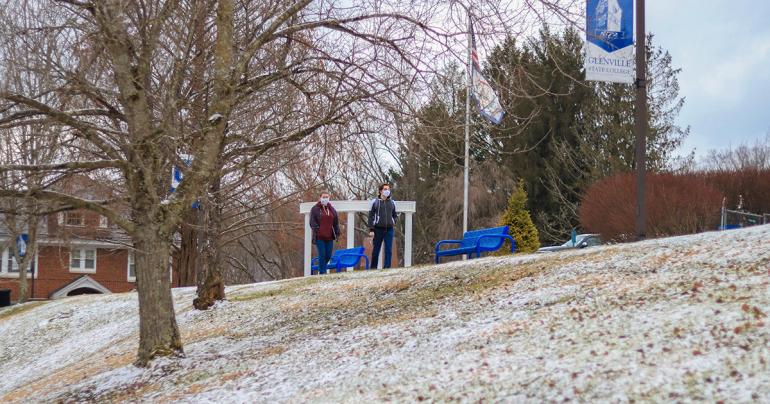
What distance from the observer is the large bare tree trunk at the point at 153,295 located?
10547mm

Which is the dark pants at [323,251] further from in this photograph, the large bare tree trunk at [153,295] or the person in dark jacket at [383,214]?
the large bare tree trunk at [153,295]

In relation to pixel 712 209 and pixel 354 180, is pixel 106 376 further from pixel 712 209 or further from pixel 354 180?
pixel 354 180

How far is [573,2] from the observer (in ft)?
35.8

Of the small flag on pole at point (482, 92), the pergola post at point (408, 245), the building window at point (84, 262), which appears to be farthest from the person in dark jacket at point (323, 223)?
the building window at point (84, 262)

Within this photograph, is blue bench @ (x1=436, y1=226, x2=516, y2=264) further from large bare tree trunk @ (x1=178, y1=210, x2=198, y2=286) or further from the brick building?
the brick building

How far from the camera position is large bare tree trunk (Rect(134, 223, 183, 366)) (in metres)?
10.5

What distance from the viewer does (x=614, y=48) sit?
13.2 m

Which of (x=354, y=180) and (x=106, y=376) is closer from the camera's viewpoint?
(x=106, y=376)

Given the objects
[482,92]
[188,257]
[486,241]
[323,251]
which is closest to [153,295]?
[482,92]

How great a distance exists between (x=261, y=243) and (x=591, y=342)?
44098 millimetres

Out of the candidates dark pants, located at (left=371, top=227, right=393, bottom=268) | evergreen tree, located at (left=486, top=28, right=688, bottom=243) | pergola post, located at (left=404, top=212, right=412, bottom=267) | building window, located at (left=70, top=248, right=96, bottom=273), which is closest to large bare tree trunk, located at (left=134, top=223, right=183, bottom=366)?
dark pants, located at (left=371, top=227, right=393, bottom=268)

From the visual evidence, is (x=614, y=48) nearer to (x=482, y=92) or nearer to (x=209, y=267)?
(x=482, y=92)

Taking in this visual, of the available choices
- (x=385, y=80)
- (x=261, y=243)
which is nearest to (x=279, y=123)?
(x=385, y=80)

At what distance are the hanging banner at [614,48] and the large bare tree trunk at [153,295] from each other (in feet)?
20.8
